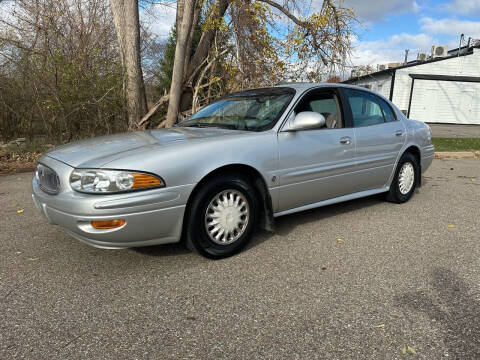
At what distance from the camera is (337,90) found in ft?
13.3

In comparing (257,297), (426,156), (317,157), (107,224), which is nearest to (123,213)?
(107,224)

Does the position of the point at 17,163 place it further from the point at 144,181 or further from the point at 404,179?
the point at 404,179

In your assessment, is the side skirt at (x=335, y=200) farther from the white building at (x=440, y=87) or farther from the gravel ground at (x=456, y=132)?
the white building at (x=440, y=87)

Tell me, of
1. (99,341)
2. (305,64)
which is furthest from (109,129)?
(99,341)

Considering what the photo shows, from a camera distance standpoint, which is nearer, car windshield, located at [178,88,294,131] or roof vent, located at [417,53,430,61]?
car windshield, located at [178,88,294,131]

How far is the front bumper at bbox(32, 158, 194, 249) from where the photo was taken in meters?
2.53

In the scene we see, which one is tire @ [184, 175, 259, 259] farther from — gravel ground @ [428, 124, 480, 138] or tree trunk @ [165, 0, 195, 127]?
gravel ground @ [428, 124, 480, 138]

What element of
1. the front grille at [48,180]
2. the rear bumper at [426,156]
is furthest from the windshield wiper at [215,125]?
the rear bumper at [426,156]

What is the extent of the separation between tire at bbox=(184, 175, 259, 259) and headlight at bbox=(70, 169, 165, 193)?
451 mm

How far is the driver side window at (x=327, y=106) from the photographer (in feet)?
12.4

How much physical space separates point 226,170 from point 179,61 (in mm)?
7000

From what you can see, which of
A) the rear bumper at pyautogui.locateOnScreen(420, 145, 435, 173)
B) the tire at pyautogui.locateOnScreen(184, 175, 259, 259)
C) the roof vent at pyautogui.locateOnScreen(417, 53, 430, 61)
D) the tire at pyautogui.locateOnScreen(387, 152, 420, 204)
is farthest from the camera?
the roof vent at pyautogui.locateOnScreen(417, 53, 430, 61)

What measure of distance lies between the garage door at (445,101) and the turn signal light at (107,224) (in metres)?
23.3

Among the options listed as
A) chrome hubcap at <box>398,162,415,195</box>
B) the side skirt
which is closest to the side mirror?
the side skirt
